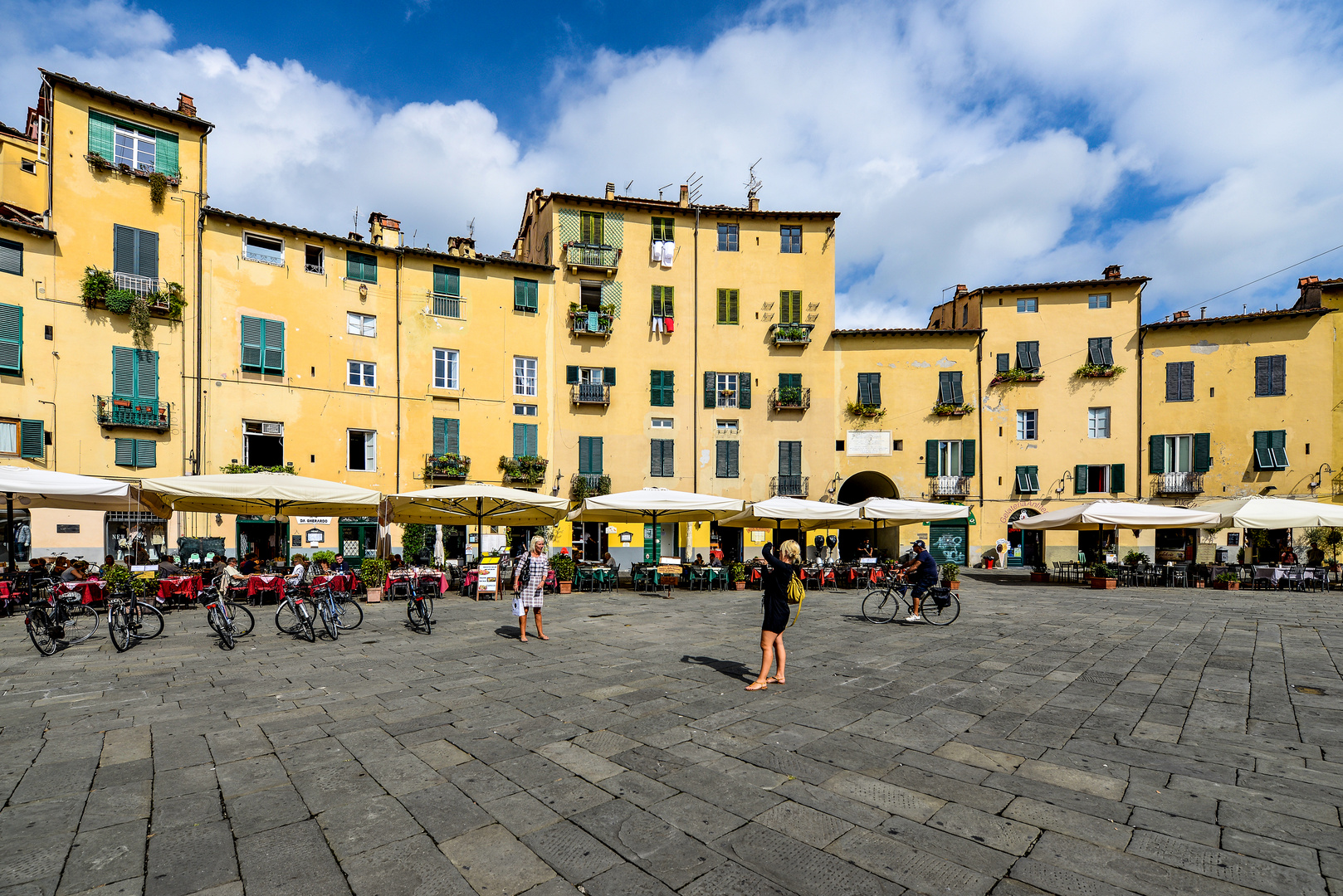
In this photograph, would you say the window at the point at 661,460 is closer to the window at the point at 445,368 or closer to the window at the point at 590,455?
the window at the point at 590,455

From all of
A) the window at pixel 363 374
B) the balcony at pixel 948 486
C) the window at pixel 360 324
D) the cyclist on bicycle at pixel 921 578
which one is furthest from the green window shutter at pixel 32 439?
the balcony at pixel 948 486

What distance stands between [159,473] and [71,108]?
11.5 meters

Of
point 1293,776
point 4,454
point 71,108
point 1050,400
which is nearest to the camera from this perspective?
point 1293,776

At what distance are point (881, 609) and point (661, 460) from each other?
15152 mm

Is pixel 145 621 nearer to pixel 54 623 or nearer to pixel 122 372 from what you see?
pixel 54 623

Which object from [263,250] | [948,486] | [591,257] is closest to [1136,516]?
[948,486]

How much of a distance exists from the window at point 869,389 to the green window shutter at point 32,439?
1125 inches

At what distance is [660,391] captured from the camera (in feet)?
92.8

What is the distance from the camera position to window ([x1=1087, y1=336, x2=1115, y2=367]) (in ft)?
96.6

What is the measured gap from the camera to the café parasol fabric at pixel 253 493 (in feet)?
42.7

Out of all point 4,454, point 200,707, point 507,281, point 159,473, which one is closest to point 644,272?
point 507,281

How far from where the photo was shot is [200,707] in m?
6.60

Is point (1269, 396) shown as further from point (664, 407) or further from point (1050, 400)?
point (664, 407)

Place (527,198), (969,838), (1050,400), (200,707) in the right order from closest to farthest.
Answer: (969,838), (200,707), (1050,400), (527,198)
